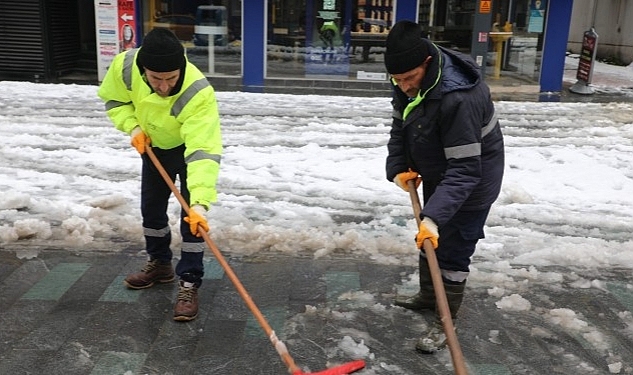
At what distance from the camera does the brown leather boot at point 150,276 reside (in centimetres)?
399

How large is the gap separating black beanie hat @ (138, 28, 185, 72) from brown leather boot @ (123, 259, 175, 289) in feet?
4.60

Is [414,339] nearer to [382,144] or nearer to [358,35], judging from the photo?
[382,144]

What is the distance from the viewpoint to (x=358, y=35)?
1295cm

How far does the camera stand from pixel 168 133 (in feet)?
11.7

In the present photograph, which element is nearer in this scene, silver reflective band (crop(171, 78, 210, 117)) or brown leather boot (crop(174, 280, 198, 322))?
silver reflective band (crop(171, 78, 210, 117))

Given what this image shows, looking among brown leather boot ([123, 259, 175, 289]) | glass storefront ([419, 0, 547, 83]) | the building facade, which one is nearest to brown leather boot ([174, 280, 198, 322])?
brown leather boot ([123, 259, 175, 289])

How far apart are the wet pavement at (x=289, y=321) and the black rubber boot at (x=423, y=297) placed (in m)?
0.05

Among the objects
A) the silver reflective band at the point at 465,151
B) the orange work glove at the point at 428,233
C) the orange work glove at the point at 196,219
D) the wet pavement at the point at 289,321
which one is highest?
the silver reflective band at the point at 465,151

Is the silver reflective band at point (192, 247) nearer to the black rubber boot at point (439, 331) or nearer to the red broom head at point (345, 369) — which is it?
the red broom head at point (345, 369)

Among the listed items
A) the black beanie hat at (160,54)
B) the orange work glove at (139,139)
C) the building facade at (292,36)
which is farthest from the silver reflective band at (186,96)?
the building facade at (292,36)

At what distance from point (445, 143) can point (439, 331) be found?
1.08 meters

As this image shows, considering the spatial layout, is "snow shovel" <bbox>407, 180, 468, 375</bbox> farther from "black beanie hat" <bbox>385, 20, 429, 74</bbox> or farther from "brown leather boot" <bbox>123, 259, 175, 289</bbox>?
"brown leather boot" <bbox>123, 259, 175, 289</bbox>

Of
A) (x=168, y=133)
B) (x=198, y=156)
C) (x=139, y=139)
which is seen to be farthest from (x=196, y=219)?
(x=139, y=139)

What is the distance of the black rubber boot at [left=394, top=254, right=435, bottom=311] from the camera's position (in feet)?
12.3
